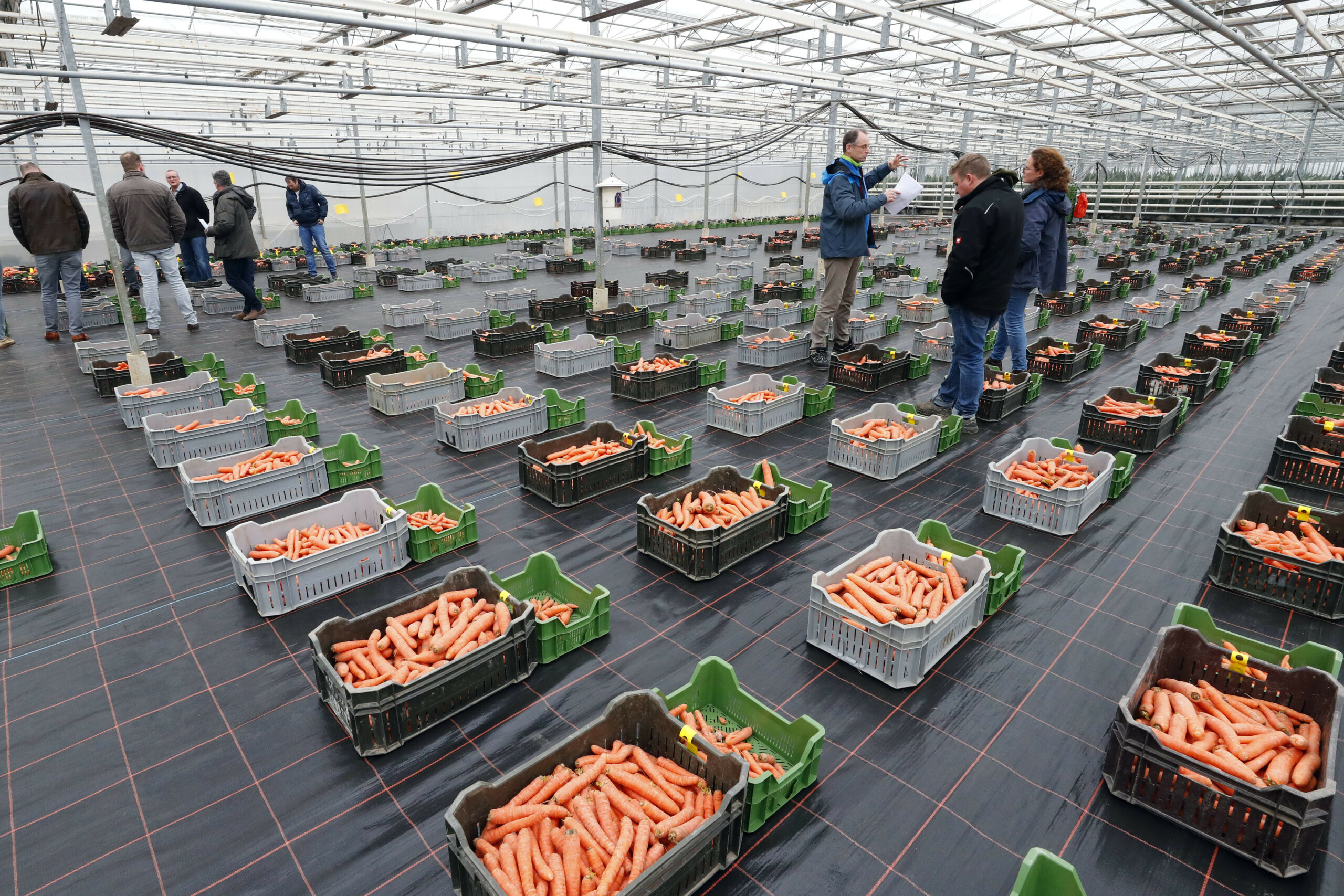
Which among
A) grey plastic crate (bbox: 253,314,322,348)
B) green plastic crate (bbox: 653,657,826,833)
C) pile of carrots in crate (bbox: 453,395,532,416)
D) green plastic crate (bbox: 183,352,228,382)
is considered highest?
grey plastic crate (bbox: 253,314,322,348)

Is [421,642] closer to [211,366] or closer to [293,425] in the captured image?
[293,425]

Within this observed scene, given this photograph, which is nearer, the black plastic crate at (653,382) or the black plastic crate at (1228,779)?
the black plastic crate at (1228,779)

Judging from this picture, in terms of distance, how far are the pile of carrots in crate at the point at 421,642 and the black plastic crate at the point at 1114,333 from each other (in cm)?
912

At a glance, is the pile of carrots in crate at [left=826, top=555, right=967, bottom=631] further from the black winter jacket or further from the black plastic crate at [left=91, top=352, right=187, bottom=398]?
the black plastic crate at [left=91, top=352, right=187, bottom=398]

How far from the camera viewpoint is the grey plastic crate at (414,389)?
708 cm

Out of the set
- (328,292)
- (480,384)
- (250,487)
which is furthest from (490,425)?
(328,292)

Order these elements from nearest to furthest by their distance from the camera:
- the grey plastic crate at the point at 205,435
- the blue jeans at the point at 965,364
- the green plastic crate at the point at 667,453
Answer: the green plastic crate at the point at 667,453 < the grey plastic crate at the point at 205,435 < the blue jeans at the point at 965,364

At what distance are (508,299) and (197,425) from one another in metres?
6.69

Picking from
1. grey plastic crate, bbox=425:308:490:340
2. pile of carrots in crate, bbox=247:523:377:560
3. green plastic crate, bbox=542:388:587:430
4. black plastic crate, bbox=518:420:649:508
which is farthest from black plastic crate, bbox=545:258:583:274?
pile of carrots in crate, bbox=247:523:377:560

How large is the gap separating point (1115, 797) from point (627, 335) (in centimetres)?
909

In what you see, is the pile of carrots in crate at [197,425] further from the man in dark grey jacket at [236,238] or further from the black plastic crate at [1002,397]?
the black plastic crate at [1002,397]

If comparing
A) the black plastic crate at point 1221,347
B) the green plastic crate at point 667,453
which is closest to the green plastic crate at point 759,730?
the green plastic crate at point 667,453

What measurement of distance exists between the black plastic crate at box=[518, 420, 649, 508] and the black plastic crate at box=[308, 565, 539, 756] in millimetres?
1534

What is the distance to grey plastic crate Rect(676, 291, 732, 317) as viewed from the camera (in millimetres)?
11602
